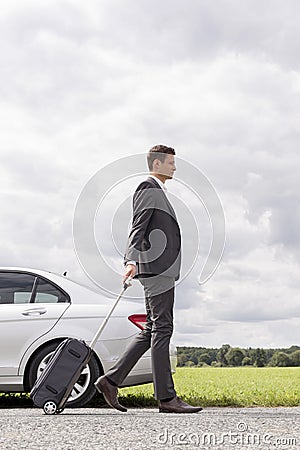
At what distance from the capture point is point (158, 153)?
6.70 m

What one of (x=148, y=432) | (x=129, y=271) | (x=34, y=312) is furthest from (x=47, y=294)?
(x=148, y=432)

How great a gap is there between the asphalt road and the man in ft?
2.11

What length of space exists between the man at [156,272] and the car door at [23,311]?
1.77 meters

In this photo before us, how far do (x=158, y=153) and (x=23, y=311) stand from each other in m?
2.53

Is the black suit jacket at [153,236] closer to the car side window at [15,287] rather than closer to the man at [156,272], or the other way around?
the man at [156,272]

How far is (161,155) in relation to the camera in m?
6.69

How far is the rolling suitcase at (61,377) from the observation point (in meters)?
6.22

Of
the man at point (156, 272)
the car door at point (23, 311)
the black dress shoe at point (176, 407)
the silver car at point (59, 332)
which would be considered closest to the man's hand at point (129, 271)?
the man at point (156, 272)

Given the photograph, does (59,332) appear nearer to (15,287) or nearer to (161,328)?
(15,287)

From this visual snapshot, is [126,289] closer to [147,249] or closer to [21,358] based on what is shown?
[147,249]

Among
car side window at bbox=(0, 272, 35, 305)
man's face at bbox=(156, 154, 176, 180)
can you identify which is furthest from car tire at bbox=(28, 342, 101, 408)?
man's face at bbox=(156, 154, 176, 180)

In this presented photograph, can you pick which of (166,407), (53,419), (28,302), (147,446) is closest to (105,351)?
(28,302)

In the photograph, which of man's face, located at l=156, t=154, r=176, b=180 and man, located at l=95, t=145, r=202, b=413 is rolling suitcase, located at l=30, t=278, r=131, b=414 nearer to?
man, located at l=95, t=145, r=202, b=413

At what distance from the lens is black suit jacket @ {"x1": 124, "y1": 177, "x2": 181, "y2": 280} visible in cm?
636
